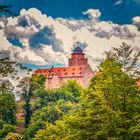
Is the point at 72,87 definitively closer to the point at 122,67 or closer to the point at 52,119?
the point at 52,119

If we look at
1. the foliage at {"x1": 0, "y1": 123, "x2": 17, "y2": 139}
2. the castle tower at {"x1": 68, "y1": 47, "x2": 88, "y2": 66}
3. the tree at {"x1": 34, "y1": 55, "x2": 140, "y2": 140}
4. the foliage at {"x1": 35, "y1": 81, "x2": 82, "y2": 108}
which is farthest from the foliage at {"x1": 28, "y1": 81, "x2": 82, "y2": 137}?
the tree at {"x1": 34, "y1": 55, "x2": 140, "y2": 140}

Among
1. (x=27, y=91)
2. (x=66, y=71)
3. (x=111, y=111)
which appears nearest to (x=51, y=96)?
(x=27, y=91)

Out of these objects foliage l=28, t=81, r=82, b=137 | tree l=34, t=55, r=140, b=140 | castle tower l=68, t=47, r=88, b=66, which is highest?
castle tower l=68, t=47, r=88, b=66

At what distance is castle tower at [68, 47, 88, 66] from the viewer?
163 m

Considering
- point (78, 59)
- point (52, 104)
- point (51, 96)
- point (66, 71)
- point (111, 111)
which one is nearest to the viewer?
point (111, 111)

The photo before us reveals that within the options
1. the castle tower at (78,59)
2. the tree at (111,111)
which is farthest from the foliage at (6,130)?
the castle tower at (78,59)

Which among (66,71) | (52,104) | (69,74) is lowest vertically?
(52,104)

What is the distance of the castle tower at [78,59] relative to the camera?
535ft

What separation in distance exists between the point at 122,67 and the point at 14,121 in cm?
6687

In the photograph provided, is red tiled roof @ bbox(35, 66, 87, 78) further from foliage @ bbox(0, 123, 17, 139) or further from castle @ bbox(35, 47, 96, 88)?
foliage @ bbox(0, 123, 17, 139)

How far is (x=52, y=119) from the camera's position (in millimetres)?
84875

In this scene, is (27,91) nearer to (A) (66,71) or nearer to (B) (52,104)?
(B) (52,104)

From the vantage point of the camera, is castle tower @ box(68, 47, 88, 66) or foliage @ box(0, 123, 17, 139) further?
castle tower @ box(68, 47, 88, 66)

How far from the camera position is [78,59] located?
164375mm
